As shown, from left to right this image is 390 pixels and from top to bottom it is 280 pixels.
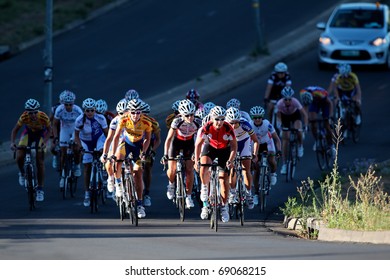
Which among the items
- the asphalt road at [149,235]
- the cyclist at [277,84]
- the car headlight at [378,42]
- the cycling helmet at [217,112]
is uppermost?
the car headlight at [378,42]

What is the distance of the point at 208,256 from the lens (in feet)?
54.7

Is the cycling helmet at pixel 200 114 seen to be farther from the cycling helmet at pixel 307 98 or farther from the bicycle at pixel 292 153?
the cycling helmet at pixel 307 98

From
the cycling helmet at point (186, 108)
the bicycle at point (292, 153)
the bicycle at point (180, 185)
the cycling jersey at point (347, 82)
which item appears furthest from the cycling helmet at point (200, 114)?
the cycling jersey at point (347, 82)

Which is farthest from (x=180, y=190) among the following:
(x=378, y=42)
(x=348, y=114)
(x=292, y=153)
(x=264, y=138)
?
(x=378, y=42)

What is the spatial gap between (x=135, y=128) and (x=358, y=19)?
20.0 m

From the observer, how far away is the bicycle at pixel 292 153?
26688 mm

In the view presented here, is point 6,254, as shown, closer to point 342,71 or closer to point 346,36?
point 342,71

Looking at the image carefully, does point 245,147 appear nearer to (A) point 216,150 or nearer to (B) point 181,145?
(B) point 181,145

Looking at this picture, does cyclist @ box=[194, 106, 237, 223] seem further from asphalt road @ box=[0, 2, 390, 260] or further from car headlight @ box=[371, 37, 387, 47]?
car headlight @ box=[371, 37, 387, 47]

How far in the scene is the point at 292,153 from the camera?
87.6 feet

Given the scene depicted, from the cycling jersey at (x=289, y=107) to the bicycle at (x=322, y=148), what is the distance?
5.27 feet

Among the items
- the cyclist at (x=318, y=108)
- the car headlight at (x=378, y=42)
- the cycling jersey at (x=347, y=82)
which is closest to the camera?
the cyclist at (x=318, y=108)

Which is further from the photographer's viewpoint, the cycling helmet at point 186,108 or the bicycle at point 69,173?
the bicycle at point 69,173

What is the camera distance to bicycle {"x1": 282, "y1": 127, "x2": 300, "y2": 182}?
2669 cm
